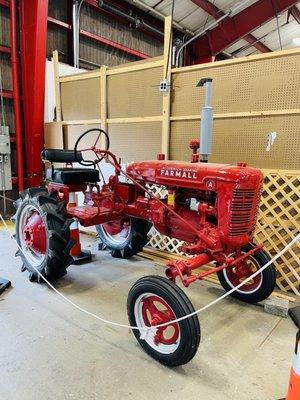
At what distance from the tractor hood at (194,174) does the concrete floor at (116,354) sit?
979mm

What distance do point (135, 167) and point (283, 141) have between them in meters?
1.38

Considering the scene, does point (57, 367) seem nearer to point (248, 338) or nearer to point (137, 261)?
point (248, 338)

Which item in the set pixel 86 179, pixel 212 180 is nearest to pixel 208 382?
pixel 212 180

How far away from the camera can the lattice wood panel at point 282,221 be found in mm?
2719

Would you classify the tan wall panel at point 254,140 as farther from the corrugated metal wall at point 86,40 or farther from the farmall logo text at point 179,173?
the corrugated metal wall at point 86,40

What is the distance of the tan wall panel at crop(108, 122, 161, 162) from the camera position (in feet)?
12.2

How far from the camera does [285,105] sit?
A: 2787 mm

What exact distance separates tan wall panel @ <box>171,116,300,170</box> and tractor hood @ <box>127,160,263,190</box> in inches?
36.4

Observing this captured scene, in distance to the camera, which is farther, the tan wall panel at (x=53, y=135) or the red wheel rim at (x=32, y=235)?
the tan wall panel at (x=53, y=135)

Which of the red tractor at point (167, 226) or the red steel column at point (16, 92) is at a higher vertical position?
the red steel column at point (16, 92)

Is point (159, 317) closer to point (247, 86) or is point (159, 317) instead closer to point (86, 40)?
point (247, 86)

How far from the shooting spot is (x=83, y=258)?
10.6 ft

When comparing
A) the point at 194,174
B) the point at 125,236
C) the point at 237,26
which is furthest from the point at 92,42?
the point at 194,174

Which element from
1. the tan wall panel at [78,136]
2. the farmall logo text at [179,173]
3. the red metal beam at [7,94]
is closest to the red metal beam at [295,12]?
the tan wall panel at [78,136]
